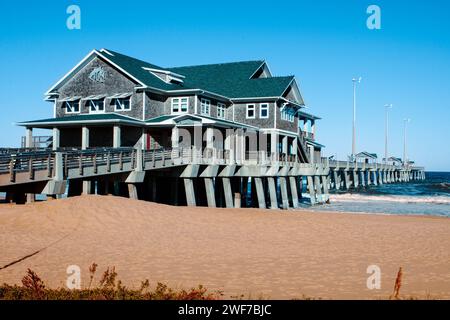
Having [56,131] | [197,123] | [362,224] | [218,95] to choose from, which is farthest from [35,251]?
[218,95]

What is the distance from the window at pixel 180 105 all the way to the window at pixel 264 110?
6802 millimetres

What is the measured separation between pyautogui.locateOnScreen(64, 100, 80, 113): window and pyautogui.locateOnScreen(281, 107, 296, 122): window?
16.2 m

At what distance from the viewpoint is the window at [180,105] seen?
A: 35781 millimetres

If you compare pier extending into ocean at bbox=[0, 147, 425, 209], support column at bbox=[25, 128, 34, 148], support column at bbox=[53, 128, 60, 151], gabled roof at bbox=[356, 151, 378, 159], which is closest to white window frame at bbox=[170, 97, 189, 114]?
pier extending into ocean at bbox=[0, 147, 425, 209]

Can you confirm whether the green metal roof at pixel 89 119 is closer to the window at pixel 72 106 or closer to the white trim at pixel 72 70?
the window at pixel 72 106

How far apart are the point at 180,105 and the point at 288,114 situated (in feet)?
33.9

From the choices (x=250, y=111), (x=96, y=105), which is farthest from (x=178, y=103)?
(x=250, y=111)

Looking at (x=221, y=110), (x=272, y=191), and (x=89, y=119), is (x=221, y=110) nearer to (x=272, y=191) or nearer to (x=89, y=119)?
(x=272, y=191)

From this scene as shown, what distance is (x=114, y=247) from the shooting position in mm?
14922

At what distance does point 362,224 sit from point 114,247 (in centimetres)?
1265

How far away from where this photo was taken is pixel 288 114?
41.6m

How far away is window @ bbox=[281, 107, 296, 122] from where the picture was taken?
40.4 meters

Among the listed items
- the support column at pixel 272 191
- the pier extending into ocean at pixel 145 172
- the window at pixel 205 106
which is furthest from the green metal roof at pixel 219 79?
the support column at pixel 272 191

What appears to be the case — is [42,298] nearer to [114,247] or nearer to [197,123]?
[114,247]
